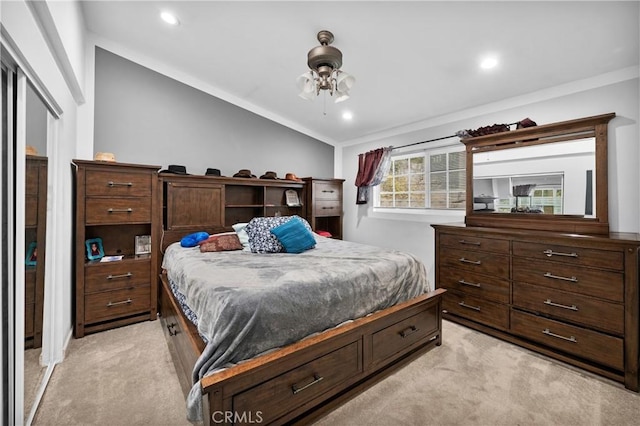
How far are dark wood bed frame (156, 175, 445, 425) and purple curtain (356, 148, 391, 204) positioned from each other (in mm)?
2252

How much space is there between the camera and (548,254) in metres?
2.18

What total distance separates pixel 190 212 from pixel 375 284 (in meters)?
2.40

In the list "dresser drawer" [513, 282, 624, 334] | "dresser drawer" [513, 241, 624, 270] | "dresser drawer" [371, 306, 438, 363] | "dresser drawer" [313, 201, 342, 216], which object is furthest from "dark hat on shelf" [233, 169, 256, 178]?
"dresser drawer" [513, 282, 624, 334]

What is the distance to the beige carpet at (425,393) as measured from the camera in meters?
1.55

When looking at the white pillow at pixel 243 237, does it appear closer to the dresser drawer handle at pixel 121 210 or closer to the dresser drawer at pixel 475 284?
the dresser drawer handle at pixel 121 210

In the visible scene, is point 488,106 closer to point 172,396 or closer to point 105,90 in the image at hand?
point 172,396

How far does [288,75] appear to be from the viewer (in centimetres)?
313

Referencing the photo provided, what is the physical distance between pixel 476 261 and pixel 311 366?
6.19 ft

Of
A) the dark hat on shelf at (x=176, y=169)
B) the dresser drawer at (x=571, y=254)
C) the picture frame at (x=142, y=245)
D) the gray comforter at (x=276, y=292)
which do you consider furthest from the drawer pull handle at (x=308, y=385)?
the dark hat on shelf at (x=176, y=169)

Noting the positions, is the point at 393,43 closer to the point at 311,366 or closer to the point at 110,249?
the point at 311,366

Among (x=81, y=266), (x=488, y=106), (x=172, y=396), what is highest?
(x=488, y=106)

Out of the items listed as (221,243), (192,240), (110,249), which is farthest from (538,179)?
(110,249)

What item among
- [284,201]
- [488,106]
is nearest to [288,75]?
[284,201]

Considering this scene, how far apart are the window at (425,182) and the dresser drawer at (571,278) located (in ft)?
4.06
